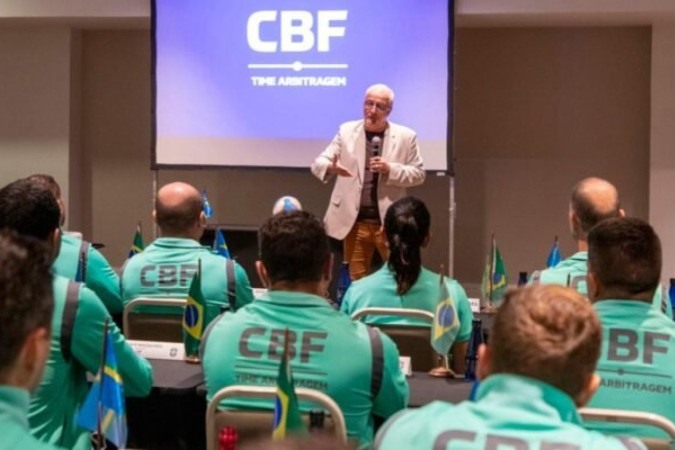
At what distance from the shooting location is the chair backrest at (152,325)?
11.5ft

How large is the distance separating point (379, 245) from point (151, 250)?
2.35 metres

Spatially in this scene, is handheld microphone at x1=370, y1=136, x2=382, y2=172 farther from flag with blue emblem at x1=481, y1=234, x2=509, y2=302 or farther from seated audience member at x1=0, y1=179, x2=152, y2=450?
seated audience member at x1=0, y1=179, x2=152, y2=450

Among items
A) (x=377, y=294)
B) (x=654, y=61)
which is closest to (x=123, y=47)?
(x=654, y=61)

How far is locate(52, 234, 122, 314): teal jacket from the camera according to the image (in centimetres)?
383

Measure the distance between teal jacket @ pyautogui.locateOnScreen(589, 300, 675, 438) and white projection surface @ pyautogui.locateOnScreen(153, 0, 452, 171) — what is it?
445 cm

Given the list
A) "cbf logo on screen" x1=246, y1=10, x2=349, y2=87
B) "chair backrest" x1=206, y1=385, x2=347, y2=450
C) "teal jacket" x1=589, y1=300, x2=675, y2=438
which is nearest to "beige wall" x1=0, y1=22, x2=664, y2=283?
"cbf logo on screen" x1=246, y1=10, x2=349, y2=87

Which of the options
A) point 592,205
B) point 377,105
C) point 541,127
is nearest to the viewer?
point 592,205

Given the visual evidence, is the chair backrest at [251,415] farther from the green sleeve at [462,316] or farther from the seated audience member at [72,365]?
the green sleeve at [462,316]

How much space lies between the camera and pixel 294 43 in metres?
6.99

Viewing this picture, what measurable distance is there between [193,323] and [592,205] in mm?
1492

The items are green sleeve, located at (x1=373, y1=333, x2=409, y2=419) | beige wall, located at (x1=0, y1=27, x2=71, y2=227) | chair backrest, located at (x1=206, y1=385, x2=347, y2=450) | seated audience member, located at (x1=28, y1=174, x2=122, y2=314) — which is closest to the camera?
chair backrest, located at (x1=206, y1=385, x2=347, y2=450)

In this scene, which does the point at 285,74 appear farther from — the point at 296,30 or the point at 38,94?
the point at 38,94

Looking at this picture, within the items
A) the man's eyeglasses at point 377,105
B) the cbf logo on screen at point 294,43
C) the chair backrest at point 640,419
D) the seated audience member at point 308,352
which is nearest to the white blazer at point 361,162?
the man's eyeglasses at point 377,105

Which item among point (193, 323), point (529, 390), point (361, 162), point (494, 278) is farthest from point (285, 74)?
point (529, 390)
